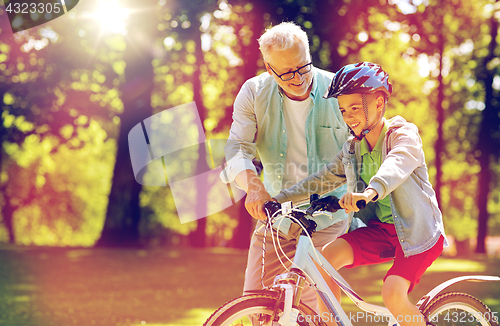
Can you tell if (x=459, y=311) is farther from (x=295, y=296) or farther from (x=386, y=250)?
(x=295, y=296)

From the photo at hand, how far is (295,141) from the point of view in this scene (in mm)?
3520

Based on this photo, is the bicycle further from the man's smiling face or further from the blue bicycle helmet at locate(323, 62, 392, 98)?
the man's smiling face

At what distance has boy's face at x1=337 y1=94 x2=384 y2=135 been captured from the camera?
2.81 m

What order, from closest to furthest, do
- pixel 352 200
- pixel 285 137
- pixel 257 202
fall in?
1. pixel 352 200
2. pixel 257 202
3. pixel 285 137

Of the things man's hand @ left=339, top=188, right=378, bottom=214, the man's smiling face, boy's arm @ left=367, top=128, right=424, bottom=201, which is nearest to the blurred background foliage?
the man's smiling face

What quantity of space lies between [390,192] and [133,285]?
7188 millimetres

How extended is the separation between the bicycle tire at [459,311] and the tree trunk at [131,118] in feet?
40.4

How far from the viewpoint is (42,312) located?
21.3 feet

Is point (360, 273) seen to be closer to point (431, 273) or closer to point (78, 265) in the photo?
point (431, 273)

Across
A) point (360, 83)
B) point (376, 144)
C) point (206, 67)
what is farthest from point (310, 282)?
point (206, 67)

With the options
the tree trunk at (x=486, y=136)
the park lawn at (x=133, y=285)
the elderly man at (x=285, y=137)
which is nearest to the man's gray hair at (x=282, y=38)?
the elderly man at (x=285, y=137)

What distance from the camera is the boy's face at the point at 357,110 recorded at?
2.81m

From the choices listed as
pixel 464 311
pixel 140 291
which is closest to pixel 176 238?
pixel 140 291

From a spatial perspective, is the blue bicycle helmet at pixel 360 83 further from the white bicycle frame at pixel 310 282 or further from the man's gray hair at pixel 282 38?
the white bicycle frame at pixel 310 282
